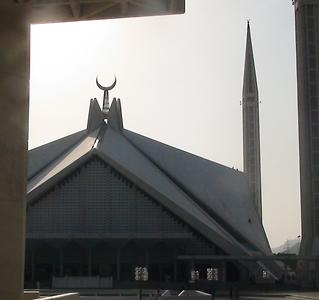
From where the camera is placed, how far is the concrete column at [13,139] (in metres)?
12.1

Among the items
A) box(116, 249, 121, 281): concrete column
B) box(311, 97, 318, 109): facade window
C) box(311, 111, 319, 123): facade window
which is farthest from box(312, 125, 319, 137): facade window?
box(116, 249, 121, 281): concrete column

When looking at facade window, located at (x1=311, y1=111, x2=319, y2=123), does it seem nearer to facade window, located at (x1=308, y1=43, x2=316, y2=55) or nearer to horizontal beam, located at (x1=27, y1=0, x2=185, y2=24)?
facade window, located at (x1=308, y1=43, x2=316, y2=55)

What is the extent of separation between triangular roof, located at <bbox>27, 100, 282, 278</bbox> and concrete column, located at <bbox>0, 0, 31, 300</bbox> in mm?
37923

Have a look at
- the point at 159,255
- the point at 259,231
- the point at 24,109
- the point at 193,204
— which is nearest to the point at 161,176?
the point at 193,204

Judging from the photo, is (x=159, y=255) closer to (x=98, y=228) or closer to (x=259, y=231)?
(x=98, y=228)

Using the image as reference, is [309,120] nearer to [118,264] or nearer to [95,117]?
[118,264]

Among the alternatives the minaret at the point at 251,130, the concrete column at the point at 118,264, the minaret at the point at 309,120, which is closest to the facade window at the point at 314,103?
the minaret at the point at 309,120

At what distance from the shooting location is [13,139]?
12.6 m

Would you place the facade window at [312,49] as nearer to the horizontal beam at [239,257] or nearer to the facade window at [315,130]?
the facade window at [315,130]

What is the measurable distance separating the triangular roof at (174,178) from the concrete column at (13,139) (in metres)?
37.9

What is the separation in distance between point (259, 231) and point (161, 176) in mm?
11537

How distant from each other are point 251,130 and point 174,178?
74.8 ft

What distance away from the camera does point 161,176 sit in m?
56.8

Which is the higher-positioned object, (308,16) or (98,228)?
(308,16)
